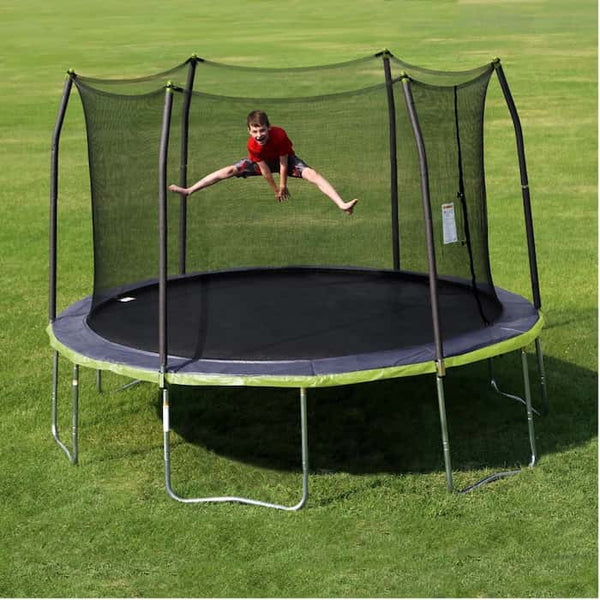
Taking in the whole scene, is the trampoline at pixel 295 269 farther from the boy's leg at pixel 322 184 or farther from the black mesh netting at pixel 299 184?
the boy's leg at pixel 322 184

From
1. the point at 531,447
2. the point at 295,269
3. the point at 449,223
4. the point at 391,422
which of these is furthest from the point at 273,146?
the point at 531,447

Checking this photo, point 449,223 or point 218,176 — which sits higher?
point 218,176

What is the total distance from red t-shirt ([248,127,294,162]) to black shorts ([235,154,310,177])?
5cm

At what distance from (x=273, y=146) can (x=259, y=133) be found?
0.46 feet

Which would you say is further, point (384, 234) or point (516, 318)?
point (384, 234)

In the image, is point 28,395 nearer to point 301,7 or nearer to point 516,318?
point 516,318

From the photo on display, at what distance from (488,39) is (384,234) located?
2499cm

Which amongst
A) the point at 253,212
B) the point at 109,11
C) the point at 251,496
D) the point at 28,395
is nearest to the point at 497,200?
the point at 253,212

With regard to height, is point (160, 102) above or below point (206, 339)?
above

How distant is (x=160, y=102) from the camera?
664 cm

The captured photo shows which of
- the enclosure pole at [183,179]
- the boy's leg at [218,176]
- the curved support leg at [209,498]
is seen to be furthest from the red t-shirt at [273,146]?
the curved support leg at [209,498]

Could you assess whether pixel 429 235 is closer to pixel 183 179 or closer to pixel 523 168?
pixel 523 168

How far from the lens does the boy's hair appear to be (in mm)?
6574

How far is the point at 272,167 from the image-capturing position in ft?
22.5
